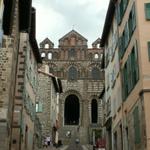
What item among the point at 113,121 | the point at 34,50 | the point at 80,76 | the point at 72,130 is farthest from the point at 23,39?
the point at 80,76

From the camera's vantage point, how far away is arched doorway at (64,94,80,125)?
66.4 meters

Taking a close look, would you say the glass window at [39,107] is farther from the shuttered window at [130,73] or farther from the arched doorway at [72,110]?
the shuttered window at [130,73]

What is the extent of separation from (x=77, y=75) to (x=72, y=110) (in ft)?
21.6

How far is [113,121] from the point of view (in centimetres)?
2859

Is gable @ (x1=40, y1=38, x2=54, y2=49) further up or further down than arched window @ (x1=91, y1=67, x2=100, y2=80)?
further up

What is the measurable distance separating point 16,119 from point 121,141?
6534 mm

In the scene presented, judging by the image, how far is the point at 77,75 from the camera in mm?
65500

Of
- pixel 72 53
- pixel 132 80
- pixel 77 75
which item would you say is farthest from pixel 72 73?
pixel 132 80

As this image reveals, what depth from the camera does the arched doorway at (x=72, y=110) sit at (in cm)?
6638

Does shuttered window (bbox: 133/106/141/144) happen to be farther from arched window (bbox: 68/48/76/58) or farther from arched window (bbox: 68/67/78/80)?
arched window (bbox: 68/48/76/58)

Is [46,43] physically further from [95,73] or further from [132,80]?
[132,80]

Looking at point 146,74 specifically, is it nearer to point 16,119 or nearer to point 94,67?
point 16,119

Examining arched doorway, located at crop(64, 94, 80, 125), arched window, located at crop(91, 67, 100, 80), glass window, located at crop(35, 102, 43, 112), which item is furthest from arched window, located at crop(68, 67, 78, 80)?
glass window, located at crop(35, 102, 43, 112)

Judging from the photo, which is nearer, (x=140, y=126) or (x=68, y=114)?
(x=140, y=126)
